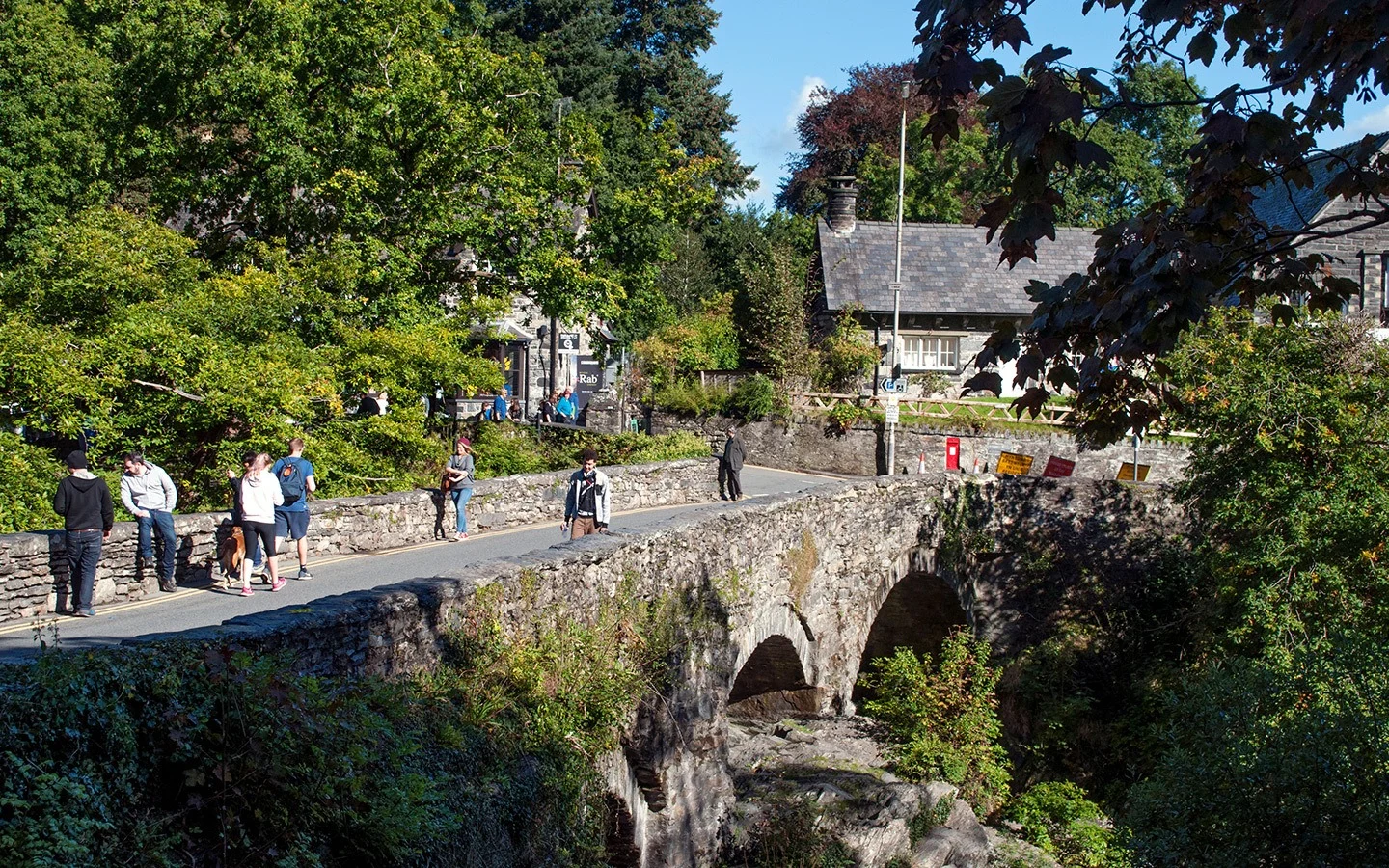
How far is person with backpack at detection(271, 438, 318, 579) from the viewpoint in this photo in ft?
45.7

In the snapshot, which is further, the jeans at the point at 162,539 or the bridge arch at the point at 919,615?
the bridge arch at the point at 919,615

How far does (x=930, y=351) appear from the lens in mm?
36906

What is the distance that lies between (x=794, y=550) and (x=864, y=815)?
3.18 meters

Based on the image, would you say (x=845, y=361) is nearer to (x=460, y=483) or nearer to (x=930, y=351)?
(x=930, y=351)

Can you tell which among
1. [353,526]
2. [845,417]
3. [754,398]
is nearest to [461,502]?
[353,526]

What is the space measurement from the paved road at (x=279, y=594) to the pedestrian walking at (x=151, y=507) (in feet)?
1.08

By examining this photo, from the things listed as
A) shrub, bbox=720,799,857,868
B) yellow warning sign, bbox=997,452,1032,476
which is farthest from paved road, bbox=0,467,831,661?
yellow warning sign, bbox=997,452,1032,476

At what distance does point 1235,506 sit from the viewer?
18938 mm

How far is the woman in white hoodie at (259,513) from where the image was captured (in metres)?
12.8

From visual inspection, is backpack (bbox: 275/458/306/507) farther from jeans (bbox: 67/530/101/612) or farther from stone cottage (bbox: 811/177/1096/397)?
stone cottage (bbox: 811/177/1096/397)

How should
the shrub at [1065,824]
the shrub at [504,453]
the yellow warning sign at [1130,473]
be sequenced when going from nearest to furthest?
the shrub at [1065,824] → the shrub at [504,453] → the yellow warning sign at [1130,473]

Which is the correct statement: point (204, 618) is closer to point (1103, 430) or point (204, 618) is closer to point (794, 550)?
point (794, 550)

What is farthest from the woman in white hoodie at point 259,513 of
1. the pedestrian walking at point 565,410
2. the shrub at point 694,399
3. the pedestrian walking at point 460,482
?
the pedestrian walking at point 565,410

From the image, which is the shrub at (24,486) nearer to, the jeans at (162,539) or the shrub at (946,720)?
the jeans at (162,539)
